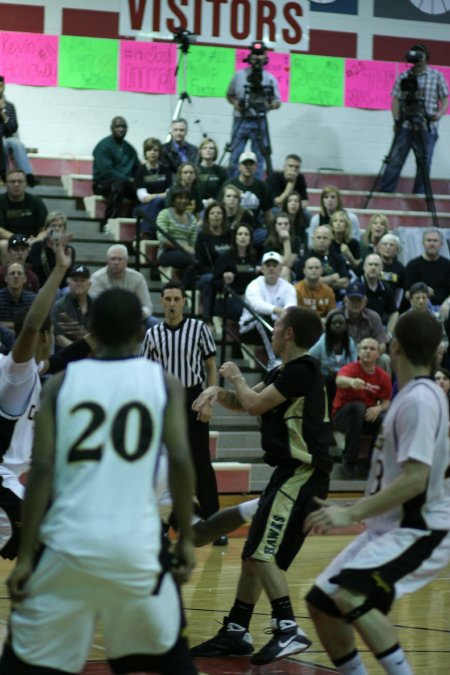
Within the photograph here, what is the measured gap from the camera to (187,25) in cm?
1616

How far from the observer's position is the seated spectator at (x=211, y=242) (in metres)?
12.4

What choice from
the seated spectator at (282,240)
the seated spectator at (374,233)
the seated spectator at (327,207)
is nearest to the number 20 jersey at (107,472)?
the seated spectator at (282,240)

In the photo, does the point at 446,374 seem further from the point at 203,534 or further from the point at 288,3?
the point at 288,3

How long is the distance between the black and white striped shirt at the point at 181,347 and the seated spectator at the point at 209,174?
5.45 meters

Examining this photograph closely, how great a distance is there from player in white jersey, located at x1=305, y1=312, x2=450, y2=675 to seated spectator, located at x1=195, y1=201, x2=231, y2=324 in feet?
26.0

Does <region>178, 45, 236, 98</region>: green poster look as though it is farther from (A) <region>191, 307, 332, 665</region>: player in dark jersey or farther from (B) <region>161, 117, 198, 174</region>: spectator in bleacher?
(A) <region>191, 307, 332, 665</region>: player in dark jersey

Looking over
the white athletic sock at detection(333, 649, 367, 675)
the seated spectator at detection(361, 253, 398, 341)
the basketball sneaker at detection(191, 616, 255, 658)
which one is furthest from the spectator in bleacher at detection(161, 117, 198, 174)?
the white athletic sock at detection(333, 649, 367, 675)

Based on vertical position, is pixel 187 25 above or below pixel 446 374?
above

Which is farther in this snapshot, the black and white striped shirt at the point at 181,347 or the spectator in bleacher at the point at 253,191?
the spectator in bleacher at the point at 253,191

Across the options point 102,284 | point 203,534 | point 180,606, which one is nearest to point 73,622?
point 180,606

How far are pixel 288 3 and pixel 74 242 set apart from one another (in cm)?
540

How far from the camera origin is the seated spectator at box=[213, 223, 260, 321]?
12258mm

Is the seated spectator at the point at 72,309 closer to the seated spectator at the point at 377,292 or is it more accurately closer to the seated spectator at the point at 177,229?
the seated spectator at the point at 177,229

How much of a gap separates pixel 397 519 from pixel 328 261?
847 cm
